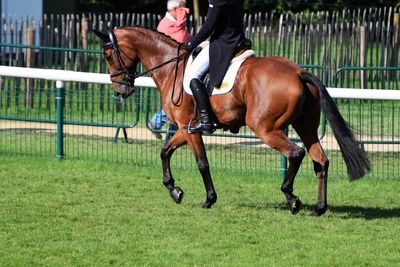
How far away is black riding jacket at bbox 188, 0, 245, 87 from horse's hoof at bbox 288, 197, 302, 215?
4.75 feet

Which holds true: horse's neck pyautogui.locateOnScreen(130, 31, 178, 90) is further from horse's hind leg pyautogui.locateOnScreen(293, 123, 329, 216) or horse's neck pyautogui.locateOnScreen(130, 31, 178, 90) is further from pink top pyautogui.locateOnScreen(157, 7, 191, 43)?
pink top pyautogui.locateOnScreen(157, 7, 191, 43)

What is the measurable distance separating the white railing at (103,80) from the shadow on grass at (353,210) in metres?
1.73

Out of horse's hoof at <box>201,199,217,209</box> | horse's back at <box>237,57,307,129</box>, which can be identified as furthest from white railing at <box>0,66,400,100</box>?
horse's hoof at <box>201,199,217,209</box>

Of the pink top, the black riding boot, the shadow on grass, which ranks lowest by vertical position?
the shadow on grass

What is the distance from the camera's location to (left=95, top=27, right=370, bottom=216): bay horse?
11.2m

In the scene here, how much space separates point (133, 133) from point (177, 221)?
6.57 meters

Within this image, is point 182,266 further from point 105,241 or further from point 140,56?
point 140,56

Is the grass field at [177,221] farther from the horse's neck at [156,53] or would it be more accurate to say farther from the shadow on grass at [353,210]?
the horse's neck at [156,53]

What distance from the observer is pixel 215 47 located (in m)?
11.6

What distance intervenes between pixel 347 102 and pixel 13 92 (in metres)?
5.85

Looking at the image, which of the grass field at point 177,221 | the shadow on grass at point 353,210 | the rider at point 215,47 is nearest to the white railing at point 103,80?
the grass field at point 177,221

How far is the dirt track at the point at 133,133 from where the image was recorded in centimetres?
1612

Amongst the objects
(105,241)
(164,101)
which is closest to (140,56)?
(164,101)

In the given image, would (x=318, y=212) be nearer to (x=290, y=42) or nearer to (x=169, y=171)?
(x=169, y=171)
